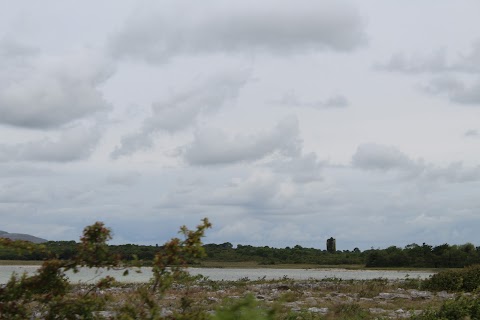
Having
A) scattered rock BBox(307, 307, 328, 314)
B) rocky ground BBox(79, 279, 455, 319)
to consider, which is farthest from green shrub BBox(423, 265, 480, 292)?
scattered rock BBox(307, 307, 328, 314)

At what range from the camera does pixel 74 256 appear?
7.34m

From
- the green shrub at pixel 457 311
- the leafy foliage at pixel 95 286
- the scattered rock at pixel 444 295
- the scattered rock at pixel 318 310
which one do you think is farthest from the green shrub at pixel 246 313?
the scattered rock at pixel 444 295

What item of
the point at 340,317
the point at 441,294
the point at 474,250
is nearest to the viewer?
the point at 340,317

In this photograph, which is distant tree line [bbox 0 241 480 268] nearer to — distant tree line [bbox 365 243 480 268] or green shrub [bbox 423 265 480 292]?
distant tree line [bbox 365 243 480 268]

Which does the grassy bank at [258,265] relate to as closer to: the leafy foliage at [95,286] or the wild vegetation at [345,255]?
the wild vegetation at [345,255]

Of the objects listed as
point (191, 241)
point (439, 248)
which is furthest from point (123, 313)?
point (439, 248)

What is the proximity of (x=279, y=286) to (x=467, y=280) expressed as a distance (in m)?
9.25

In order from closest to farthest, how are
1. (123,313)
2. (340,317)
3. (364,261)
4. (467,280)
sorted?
(123,313)
(340,317)
(467,280)
(364,261)

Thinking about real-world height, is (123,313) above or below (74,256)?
below

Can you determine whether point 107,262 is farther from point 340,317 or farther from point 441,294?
point 441,294

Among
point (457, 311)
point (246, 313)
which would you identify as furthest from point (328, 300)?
point (246, 313)

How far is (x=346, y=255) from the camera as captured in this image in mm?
100875

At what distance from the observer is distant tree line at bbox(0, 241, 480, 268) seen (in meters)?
76.8

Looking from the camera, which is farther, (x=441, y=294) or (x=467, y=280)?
(x=467, y=280)
